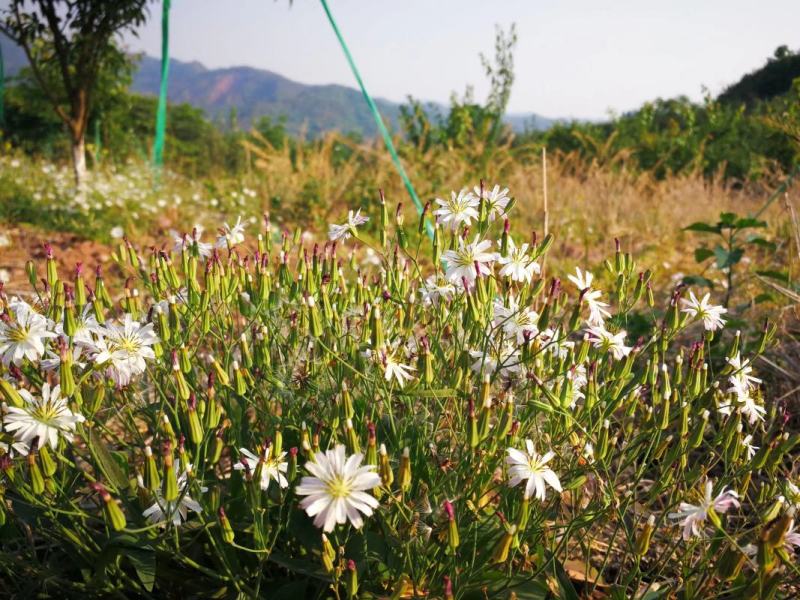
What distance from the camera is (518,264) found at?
1.33 metres

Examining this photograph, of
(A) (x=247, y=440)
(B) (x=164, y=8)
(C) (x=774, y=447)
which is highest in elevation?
(B) (x=164, y=8)

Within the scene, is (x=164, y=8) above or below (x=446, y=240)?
above

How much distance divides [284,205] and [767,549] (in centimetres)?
631

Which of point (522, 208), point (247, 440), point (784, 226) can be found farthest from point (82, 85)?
point (784, 226)

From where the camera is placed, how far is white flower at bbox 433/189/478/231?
1415mm

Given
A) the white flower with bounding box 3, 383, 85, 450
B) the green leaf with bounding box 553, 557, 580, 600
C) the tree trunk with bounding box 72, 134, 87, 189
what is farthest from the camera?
the tree trunk with bounding box 72, 134, 87, 189

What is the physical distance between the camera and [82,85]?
553cm

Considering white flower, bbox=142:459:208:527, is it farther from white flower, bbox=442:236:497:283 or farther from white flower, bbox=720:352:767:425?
white flower, bbox=720:352:767:425

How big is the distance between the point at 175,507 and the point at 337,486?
1.09 feet

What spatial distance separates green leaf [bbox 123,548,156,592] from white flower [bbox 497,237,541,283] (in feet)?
3.03

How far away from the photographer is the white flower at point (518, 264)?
130 cm

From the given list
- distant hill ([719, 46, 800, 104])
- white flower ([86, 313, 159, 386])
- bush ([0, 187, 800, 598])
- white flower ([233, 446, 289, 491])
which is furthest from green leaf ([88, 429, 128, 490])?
distant hill ([719, 46, 800, 104])

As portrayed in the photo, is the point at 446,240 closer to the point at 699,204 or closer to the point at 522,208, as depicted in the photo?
the point at 522,208

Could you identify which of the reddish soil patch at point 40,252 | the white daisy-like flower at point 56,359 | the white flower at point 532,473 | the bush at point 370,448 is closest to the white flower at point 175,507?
the bush at point 370,448
